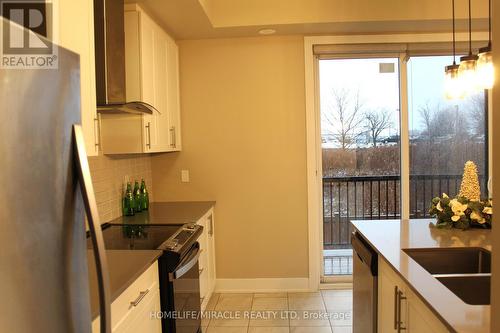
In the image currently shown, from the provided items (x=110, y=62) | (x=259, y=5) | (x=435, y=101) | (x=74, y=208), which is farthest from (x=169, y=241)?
(x=435, y=101)

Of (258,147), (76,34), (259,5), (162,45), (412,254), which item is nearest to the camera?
(76,34)

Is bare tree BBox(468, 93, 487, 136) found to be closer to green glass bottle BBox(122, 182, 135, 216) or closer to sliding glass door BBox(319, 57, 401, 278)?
sliding glass door BBox(319, 57, 401, 278)

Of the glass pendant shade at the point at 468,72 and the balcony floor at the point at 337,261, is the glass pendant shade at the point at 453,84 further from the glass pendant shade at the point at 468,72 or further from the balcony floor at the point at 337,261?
the balcony floor at the point at 337,261

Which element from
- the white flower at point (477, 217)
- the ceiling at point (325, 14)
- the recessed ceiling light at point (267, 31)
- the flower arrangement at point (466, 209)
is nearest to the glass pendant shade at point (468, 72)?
the flower arrangement at point (466, 209)

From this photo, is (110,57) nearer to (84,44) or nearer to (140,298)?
(84,44)

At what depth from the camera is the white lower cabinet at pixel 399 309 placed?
1354 millimetres

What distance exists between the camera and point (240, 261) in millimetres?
3760

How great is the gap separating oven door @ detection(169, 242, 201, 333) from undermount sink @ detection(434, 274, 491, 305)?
1314 millimetres

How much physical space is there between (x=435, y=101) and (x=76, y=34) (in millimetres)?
3344

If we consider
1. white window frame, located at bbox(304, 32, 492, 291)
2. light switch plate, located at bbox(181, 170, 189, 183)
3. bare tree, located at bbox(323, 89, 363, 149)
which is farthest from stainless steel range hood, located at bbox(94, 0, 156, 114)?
bare tree, located at bbox(323, 89, 363, 149)

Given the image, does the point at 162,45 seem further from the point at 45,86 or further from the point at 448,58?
the point at 448,58

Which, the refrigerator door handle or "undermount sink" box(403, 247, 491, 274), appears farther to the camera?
"undermount sink" box(403, 247, 491, 274)

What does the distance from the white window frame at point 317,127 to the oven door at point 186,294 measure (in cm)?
153

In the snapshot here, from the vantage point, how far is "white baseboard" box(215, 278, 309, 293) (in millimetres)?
3734
